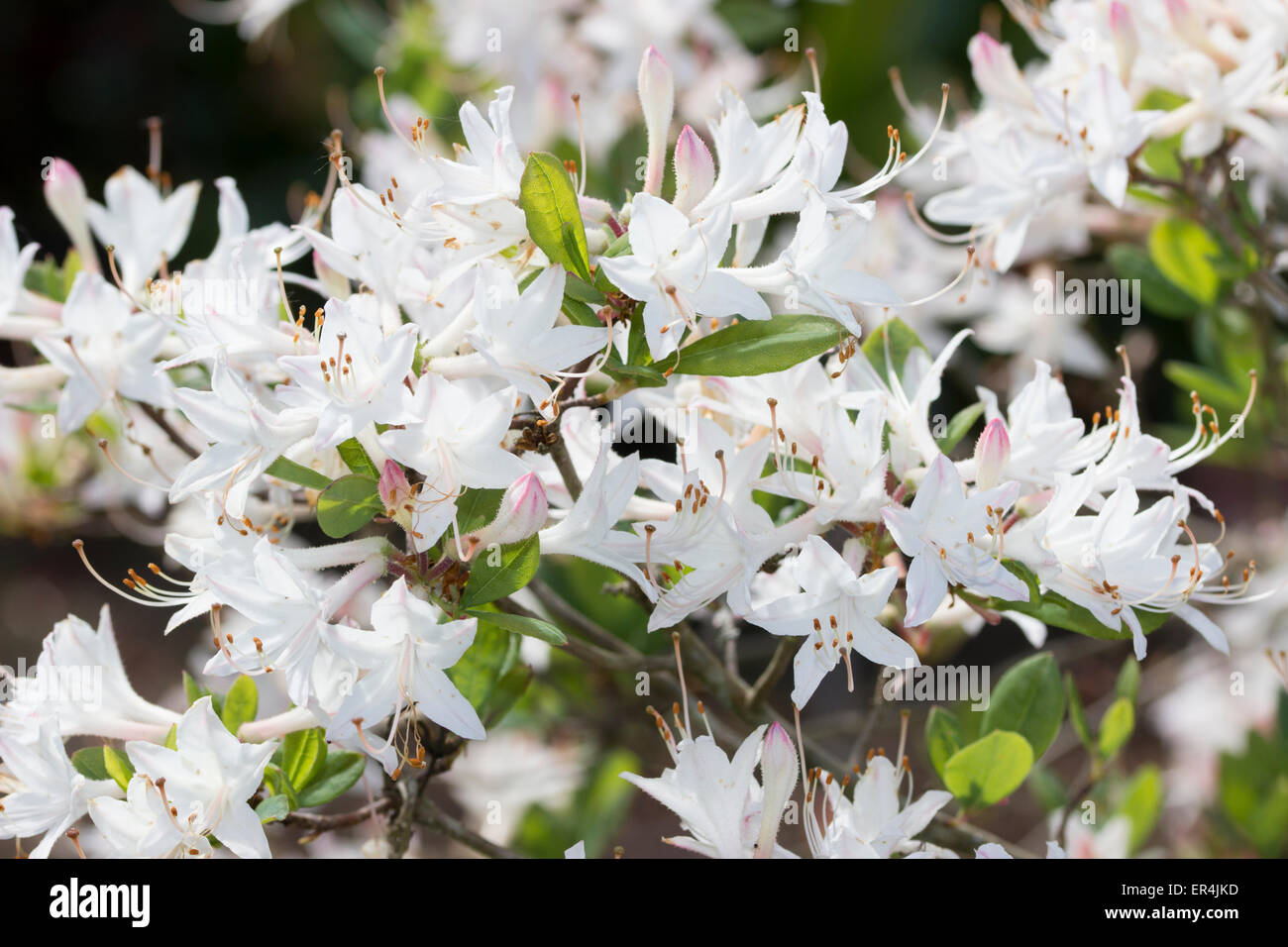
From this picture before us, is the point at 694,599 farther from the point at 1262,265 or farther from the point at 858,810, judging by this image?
the point at 1262,265

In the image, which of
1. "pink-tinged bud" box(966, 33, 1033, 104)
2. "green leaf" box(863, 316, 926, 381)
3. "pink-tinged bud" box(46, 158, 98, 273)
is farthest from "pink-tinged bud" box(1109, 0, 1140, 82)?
"pink-tinged bud" box(46, 158, 98, 273)

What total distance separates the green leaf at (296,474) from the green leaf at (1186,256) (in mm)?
1195

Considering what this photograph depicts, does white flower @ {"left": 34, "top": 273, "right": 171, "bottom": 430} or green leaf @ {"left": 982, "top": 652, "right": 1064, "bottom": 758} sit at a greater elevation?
white flower @ {"left": 34, "top": 273, "right": 171, "bottom": 430}

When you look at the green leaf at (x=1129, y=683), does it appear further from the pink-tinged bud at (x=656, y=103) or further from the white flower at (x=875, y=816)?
the pink-tinged bud at (x=656, y=103)

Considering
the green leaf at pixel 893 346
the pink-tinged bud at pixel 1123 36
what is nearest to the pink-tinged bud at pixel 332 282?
the green leaf at pixel 893 346

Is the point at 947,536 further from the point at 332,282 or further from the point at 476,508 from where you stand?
the point at 332,282

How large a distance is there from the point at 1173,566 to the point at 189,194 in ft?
3.68

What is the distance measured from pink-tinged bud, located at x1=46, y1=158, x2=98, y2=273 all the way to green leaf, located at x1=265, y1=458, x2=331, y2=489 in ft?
1.83

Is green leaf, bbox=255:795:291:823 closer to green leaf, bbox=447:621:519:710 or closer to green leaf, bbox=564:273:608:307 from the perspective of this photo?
green leaf, bbox=447:621:519:710

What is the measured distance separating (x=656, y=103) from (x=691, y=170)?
11 centimetres

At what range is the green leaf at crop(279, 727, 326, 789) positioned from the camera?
1064 millimetres

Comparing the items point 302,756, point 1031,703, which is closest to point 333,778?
point 302,756
